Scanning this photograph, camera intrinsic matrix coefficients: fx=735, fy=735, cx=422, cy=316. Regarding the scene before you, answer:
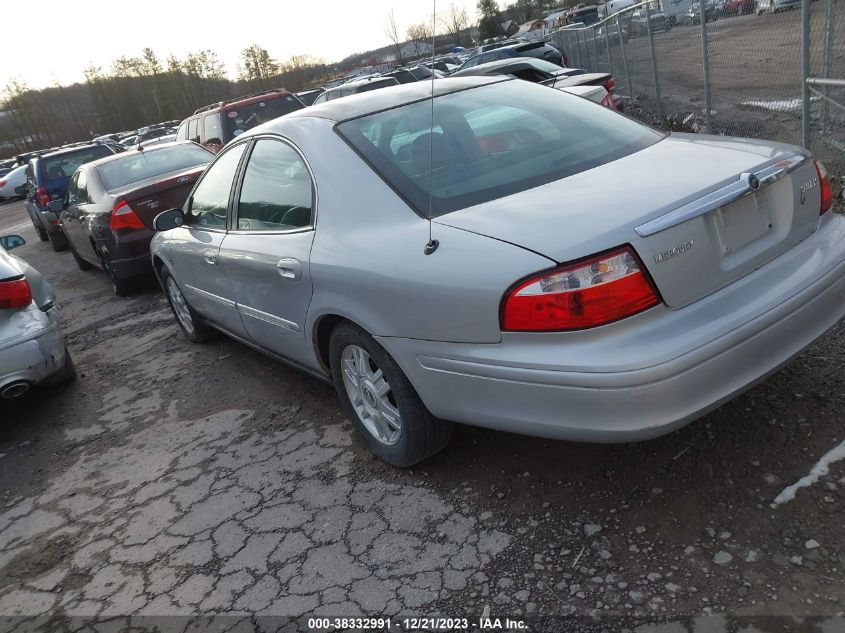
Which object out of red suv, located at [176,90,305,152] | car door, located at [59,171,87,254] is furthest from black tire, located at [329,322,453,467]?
red suv, located at [176,90,305,152]

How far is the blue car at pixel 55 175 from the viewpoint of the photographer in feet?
43.4

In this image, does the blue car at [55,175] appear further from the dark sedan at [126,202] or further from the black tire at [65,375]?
the black tire at [65,375]

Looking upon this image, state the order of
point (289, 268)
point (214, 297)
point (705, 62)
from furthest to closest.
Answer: point (705, 62)
point (214, 297)
point (289, 268)

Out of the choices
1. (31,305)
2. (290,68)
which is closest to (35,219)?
(31,305)

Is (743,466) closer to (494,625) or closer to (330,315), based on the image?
(494,625)

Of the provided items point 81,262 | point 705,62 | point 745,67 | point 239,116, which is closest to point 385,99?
point 745,67

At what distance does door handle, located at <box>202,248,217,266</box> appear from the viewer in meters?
4.42

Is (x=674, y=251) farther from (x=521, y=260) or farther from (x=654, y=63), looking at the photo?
(x=654, y=63)

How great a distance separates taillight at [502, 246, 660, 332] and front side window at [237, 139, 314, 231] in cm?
142

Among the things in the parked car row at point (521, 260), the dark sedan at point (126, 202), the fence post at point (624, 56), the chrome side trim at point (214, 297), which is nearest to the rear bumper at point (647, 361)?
the parked car row at point (521, 260)

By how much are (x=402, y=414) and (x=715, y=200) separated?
4.86 ft

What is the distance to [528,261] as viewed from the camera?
7.84 ft

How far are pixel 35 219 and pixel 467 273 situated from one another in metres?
15.4

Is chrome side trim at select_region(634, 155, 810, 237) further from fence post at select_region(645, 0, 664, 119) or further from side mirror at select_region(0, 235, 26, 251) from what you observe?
fence post at select_region(645, 0, 664, 119)
